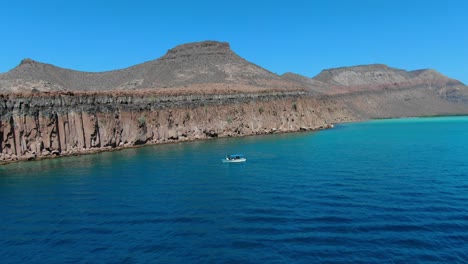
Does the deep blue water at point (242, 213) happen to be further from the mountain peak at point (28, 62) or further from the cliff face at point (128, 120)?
the mountain peak at point (28, 62)

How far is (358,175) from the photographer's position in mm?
46031

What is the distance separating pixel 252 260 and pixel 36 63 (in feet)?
637

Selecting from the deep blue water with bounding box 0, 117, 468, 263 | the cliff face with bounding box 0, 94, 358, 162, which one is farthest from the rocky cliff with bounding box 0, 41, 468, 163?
the deep blue water with bounding box 0, 117, 468, 263

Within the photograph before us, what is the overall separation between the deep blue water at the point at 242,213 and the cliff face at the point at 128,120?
836 inches

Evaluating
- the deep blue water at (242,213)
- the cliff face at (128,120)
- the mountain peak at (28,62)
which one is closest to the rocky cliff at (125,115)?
the cliff face at (128,120)

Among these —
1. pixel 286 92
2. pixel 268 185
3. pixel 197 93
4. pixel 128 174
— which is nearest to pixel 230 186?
pixel 268 185

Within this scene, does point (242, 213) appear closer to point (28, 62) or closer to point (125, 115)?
point (125, 115)

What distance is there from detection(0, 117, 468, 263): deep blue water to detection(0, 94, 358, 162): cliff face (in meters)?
21.2

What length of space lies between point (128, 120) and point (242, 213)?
229 feet

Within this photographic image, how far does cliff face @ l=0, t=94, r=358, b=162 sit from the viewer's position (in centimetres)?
7519

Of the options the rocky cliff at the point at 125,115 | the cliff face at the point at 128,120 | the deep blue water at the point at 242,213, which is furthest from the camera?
the rocky cliff at the point at 125,115

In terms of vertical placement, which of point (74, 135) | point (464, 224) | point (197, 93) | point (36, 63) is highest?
point (36, 63)

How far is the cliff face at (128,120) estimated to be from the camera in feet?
247

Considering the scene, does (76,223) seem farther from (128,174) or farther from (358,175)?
(358,175)
